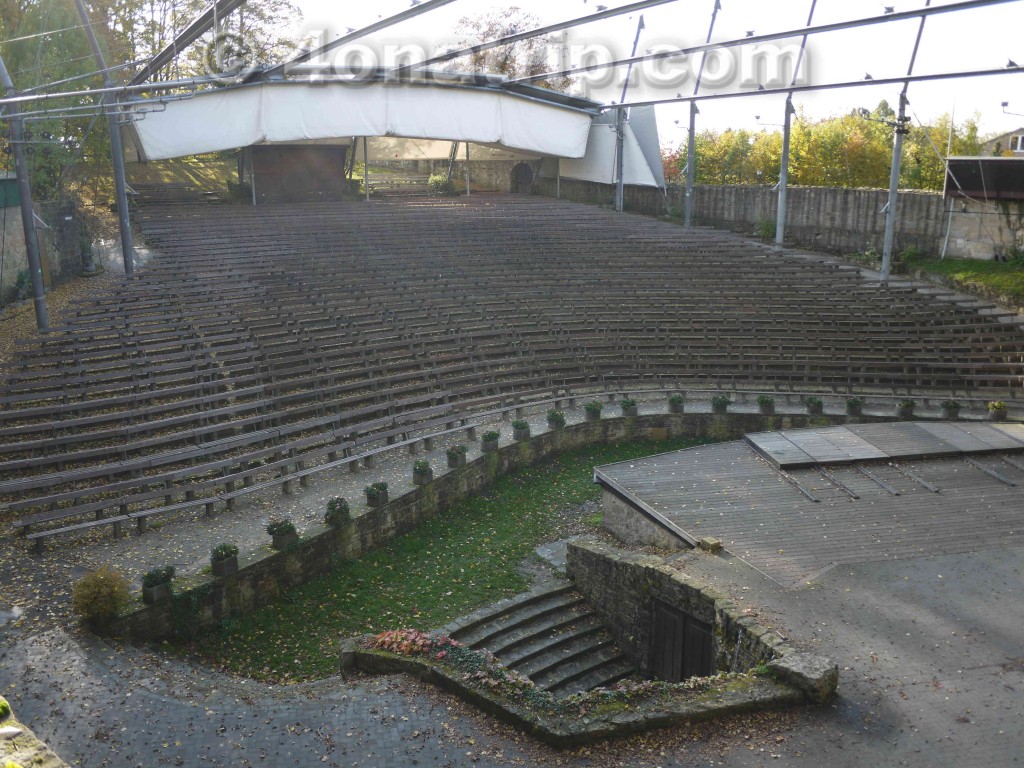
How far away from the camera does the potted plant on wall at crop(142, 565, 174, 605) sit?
980 cm

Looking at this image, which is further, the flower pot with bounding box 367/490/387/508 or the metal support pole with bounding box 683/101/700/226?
the metal support pole with bounding box 683/101/700/226

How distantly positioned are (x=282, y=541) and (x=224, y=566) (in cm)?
95

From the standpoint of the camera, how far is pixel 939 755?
7.52 m

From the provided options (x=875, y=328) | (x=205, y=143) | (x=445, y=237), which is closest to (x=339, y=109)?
(x=205, y=143)

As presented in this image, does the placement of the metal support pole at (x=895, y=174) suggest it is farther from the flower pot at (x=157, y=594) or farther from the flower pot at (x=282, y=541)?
the flower pot at (x=157, y=594)

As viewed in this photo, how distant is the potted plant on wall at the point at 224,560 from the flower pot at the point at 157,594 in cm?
70

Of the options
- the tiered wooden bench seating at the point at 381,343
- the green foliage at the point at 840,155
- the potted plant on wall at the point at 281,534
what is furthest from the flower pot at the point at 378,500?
the green foliage at the point at 840,155

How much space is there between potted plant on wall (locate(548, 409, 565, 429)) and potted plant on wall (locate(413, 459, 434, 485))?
3.53 m

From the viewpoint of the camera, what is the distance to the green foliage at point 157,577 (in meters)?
9.81

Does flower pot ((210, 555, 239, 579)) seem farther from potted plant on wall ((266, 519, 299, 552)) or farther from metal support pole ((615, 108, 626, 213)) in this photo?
metal support pole ((615, 108, 626, 213))

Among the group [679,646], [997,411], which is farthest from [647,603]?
[997,411]

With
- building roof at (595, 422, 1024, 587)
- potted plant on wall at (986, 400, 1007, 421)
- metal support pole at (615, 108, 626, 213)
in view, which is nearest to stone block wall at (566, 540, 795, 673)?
building roof at (595, 422, 1024, 587)

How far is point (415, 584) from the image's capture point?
39.8 ft

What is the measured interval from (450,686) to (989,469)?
10.1 metres
